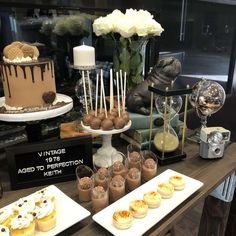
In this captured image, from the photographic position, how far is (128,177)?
34.9 inches

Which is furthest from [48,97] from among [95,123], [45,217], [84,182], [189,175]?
[189,175]

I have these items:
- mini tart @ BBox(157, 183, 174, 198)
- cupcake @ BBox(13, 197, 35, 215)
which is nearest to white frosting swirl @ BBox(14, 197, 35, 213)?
cupcake @ BBox(13, 197, 35, 215)

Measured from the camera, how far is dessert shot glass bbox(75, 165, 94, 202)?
83 cm

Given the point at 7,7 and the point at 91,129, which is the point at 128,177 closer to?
the point at 91,129

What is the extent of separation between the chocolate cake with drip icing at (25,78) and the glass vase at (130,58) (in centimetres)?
35

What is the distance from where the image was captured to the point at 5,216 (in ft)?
2.31

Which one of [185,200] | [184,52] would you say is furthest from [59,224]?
[184,52]

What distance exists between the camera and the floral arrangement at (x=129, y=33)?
1084 millimetres

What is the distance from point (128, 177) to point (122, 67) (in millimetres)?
538

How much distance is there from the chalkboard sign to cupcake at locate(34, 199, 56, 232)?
→ 0.59 feet

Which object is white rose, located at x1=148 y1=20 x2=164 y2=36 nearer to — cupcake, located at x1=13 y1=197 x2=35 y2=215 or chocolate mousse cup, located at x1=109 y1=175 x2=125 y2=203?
chocolate mousse cup, located at x1=109 y1=175 x2=125 y2=203

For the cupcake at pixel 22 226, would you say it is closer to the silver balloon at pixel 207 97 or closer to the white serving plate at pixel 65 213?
the white serving plate at pixel 65 213

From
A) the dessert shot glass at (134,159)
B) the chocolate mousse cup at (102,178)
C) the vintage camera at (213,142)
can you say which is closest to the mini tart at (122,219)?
the chocolate mousse cup at (102,178)

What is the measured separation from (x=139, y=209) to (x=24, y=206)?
1.02ft
